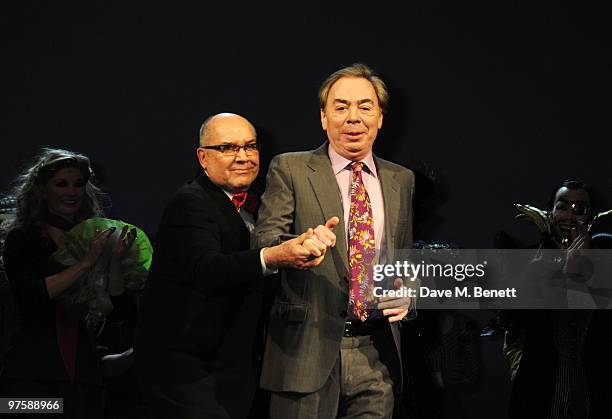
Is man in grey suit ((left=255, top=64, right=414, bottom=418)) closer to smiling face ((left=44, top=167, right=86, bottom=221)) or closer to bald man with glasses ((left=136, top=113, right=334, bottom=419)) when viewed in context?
bald man with glasses ((left=136, top=113, right=334, bottom=419))

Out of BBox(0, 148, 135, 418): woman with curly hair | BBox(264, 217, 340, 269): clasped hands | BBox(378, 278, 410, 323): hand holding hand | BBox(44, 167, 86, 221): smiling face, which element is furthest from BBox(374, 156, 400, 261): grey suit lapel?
BBox(44, 167, 86, 221): smiling face

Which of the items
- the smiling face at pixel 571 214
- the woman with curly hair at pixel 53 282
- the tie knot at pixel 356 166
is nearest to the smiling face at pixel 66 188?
the woman with curly hair at pixel 53 282

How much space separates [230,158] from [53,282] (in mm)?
1112

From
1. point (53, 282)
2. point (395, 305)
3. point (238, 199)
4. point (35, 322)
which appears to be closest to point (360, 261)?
point (395, 305)

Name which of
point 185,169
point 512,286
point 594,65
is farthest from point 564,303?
point 185,169

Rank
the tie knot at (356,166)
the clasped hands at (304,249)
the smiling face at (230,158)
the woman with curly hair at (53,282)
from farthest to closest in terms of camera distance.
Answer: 1. the woman with curly hair at (53,282)
2. the smiling face at (230,158)
3. the tie knot at (356,166)
4. the clasped hands at (304,249)

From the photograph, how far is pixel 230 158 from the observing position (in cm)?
361

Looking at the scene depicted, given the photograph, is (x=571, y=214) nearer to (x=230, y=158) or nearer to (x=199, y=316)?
(x=230, y=158)

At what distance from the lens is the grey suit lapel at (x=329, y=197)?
10.7 ft

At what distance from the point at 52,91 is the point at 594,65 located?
8.43 ft

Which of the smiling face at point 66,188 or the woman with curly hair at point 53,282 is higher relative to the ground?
the smiling face at point 66,188

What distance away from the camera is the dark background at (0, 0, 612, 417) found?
4.49 meters

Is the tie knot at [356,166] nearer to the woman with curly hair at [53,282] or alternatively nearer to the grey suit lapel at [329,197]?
the grey suit lapel at [329,197]

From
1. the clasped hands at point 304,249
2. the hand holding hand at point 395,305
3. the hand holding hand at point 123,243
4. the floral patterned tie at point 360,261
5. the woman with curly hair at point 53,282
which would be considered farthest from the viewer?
the hand holding hand at point 123,243
